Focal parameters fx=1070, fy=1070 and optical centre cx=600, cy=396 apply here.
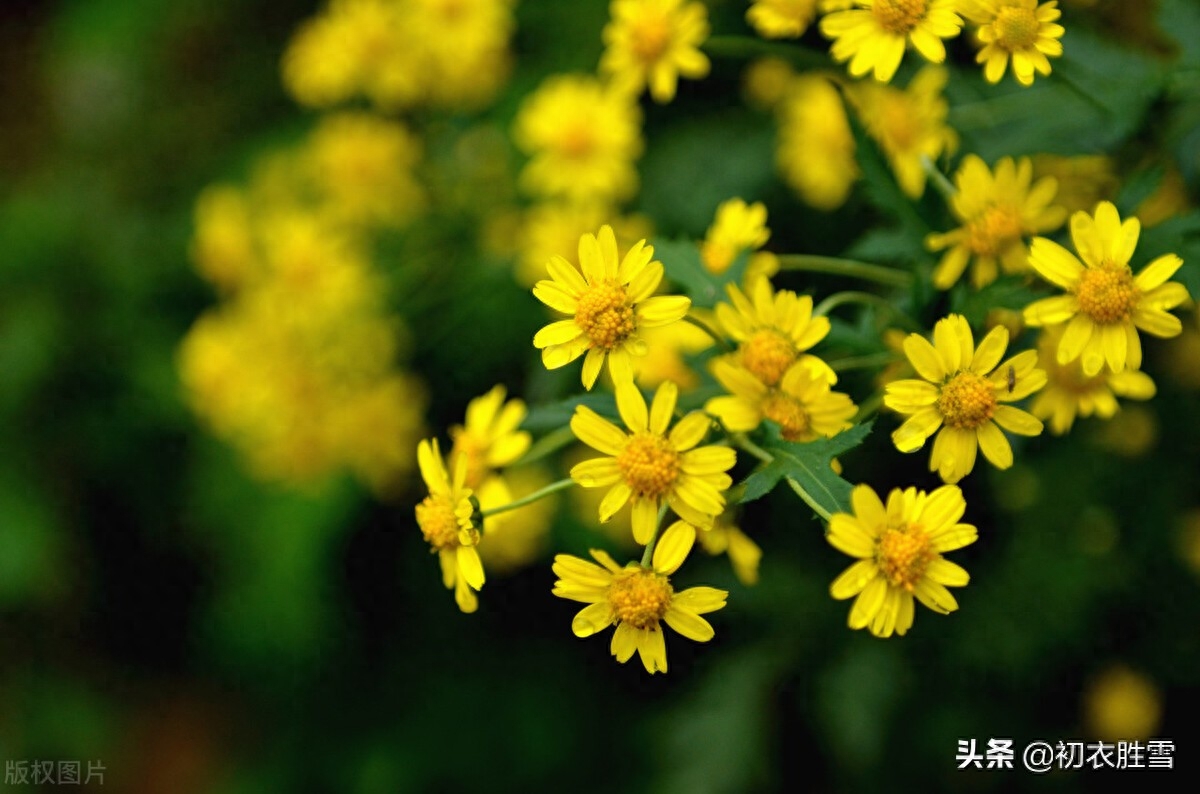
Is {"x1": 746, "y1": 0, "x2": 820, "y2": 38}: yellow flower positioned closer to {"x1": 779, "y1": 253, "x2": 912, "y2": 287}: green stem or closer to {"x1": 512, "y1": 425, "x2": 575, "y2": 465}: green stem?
{"x1": 779, "y1": 253, "x2": 912, "y2": 287}: green stem

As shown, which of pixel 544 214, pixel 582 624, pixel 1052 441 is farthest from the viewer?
pixel 544 214

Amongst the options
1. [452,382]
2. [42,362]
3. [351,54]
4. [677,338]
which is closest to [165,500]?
[42,362]

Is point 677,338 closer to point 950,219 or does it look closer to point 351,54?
point 950,219

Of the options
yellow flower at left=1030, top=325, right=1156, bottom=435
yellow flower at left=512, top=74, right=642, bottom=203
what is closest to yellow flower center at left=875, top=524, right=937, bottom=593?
yellow flower at left=1030, top=325, right=1156, bottom=435

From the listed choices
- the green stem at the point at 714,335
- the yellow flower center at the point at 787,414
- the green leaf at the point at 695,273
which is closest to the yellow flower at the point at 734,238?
the green leaf at the point at 695,273

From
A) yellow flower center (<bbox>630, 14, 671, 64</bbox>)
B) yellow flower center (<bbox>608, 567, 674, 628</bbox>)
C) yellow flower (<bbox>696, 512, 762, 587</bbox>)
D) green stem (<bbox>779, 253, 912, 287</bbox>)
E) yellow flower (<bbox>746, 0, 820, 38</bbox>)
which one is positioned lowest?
yellow flower center (<bbox>608, 567, 674, 628</bbox>)

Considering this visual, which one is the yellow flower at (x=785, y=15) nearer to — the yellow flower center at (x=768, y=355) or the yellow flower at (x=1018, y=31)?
the yellow flower at (x=1018, y=31)
